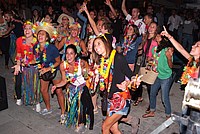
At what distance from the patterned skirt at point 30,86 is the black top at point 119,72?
77.1 inches

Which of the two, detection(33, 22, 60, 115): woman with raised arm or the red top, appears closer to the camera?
detection(33, 22, 60, 115): woman with raised arm

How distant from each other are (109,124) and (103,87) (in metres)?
0.53

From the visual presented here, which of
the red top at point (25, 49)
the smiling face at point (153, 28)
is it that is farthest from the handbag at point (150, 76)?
the red top at point (25, 49)

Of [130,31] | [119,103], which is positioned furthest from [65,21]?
[119,103]

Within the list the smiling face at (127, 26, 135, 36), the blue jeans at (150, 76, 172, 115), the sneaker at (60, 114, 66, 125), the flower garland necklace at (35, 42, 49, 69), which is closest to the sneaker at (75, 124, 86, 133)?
the sneaker at (60, 114, 66, 125)

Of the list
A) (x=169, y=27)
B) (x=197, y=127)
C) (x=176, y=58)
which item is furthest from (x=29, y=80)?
(x=169, y=27)

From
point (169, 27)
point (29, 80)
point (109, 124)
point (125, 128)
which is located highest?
point (169, 27)

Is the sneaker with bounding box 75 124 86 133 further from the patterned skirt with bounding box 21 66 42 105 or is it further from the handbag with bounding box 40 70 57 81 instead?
the patterned skirt with bounding box 21 66 42 105

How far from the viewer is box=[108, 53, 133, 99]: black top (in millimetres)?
3297

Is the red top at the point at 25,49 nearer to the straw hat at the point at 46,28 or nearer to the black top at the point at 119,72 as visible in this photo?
the straw hat at the point at 46,28

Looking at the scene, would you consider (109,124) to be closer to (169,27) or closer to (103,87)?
(103,87)

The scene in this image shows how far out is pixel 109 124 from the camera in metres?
3.38

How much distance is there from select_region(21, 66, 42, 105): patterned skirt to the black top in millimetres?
1958

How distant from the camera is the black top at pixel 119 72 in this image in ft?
10.8
